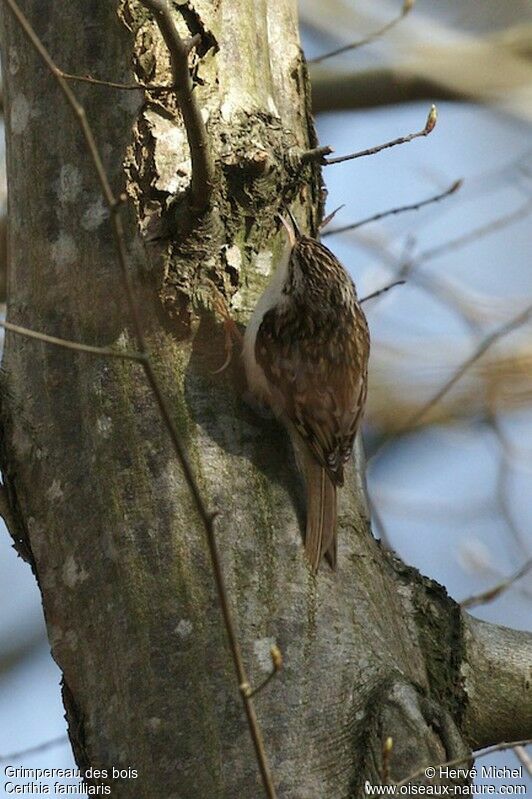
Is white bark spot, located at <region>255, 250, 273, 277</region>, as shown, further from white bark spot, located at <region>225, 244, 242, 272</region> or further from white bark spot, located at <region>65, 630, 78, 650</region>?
white bark spot, located at <region>65, 630, 78, 650</region>

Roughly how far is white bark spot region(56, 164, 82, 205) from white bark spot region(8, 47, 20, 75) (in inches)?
13.1

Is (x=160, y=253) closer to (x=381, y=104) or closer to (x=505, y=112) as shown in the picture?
(x=381, y=104)

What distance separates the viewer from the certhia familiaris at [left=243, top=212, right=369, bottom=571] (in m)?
2.43

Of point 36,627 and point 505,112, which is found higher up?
point 505,112

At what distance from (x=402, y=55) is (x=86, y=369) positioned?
321cm

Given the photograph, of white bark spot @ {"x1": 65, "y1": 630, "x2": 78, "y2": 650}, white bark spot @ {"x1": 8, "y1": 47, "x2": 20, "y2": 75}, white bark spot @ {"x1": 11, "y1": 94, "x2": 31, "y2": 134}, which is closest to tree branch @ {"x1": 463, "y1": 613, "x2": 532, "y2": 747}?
white bark spot @ {"x1": 65, "y1": 630, "x2": 78, "y2": 650}

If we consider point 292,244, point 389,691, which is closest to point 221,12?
point 292,244

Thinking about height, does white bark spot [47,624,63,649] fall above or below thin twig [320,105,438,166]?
below

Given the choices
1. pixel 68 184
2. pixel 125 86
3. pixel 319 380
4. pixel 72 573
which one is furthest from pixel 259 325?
pixel 72 573

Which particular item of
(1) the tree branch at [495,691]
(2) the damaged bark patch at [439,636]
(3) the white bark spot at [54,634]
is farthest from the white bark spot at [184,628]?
(1) the tree branch at [495,691]

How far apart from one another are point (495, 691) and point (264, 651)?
0.61 m

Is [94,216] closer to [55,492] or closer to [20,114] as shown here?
[20,114]

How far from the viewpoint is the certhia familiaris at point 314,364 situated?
7.98 feet

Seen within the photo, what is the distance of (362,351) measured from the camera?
3172 mm
